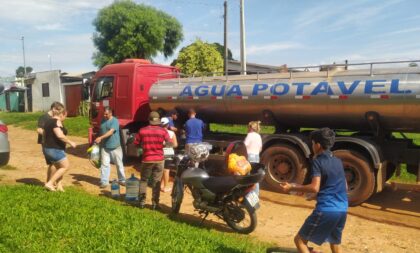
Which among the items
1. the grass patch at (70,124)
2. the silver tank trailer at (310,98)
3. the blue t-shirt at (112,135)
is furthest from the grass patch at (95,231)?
the grass patch at (70,124)

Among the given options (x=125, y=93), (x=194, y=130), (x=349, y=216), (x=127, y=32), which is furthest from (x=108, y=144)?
(x=127, y=32)

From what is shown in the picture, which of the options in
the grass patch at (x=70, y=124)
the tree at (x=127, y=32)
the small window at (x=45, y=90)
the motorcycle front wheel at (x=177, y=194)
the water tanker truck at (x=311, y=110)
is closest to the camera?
the motorcycle front wheel at (x=177, y=194)

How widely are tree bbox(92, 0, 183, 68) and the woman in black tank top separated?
26.4 m

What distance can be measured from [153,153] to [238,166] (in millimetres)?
1806

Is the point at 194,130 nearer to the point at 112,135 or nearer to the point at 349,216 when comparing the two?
the point at 112,135

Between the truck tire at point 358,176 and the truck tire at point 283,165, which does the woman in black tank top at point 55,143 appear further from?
the truck tire at point 358,176

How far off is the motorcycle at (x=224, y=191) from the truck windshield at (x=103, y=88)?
6.41 m

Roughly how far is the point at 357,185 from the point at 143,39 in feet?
90.6

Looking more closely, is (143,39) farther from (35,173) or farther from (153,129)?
(153,129)

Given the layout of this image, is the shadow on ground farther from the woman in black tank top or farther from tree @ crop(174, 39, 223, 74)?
tree @ crop(174, 39, 223, 74)

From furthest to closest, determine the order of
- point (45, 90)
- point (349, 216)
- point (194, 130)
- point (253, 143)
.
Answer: point (45, 90)
point (194, 130)
point (253, 143)
point (349, 216)

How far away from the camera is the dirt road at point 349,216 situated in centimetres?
616

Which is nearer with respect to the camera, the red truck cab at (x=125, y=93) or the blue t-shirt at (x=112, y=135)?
the blue t-shirt at (x=112, y=135)

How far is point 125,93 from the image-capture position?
39.8 ft
